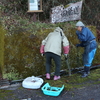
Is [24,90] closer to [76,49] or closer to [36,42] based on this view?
[36,42]

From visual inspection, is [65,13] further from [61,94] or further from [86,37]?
[61,94]

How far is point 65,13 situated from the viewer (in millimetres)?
6402

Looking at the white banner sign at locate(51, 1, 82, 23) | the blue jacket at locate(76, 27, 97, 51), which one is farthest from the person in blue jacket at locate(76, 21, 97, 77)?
the white banner sign at locate(51, 1, 82, 23)

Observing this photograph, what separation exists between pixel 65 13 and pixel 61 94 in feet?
11.9

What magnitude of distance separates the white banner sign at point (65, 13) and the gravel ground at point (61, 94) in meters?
3.14

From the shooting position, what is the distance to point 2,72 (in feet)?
16.5

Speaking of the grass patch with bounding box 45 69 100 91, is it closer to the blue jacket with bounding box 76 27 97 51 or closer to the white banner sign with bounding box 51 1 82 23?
the blue jacket with bounding box 76 27 97 51

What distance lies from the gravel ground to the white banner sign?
314 centimetres

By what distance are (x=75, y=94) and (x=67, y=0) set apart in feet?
18.8

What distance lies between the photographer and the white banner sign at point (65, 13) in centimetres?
629

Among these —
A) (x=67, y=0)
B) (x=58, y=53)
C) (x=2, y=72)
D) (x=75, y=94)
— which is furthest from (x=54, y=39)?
(x=67, y=0)

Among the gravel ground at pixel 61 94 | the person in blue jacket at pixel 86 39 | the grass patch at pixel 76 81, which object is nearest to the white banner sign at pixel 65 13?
the person in blue jacket at pixel 86 39

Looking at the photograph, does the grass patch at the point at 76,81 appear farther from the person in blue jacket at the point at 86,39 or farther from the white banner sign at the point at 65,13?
the white banner sign at the point at 65,13

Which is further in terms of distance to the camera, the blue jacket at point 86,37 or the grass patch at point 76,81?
the blue jacket at point 86,37
